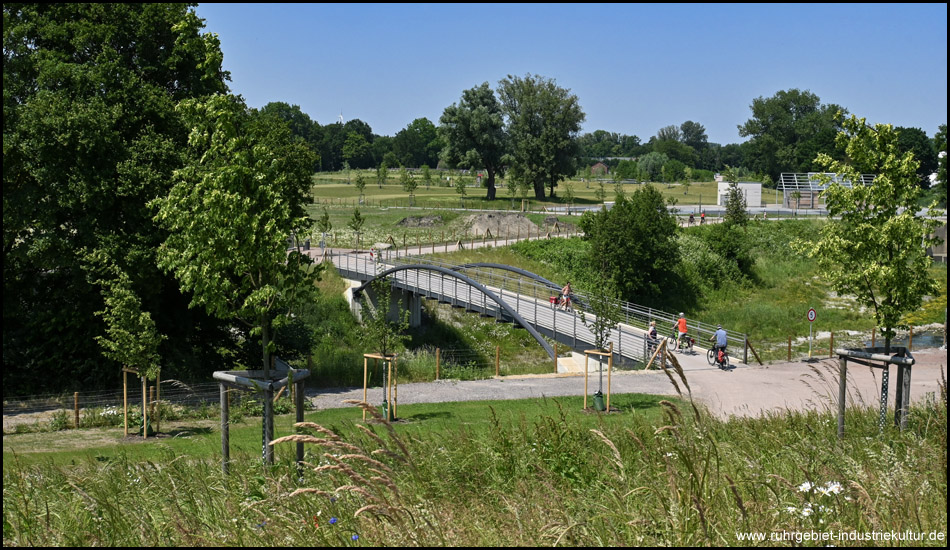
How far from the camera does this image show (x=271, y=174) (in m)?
11.0

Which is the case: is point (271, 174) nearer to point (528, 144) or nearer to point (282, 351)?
point (282, 351)

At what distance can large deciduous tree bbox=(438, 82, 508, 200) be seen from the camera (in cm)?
7456

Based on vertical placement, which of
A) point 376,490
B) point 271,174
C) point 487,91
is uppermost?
point 487,91

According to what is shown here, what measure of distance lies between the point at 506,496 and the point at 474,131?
71.0 meters

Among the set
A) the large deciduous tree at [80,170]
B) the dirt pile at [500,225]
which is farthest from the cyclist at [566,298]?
the dirt pile at [500,225]

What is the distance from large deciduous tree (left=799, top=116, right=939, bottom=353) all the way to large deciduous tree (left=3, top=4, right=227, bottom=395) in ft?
50.8

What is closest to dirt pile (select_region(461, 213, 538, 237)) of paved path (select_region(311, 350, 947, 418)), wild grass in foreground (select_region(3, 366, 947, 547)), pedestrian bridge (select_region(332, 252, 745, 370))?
pedestrian bridge (select_region(332, 252, 745, 370))

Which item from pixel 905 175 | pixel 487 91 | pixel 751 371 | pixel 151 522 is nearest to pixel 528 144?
pixel 487 91

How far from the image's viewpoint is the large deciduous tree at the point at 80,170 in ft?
71.6

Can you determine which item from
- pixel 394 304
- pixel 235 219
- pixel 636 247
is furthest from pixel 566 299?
pixel 235 219

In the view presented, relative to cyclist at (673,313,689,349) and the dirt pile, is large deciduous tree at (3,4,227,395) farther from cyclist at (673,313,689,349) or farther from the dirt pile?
the dirt pile

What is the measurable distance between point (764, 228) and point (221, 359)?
41.1 meters

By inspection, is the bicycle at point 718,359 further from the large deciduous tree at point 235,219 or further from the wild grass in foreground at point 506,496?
the wild grass in foreground at point 506,496

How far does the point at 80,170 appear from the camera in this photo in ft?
72.9
